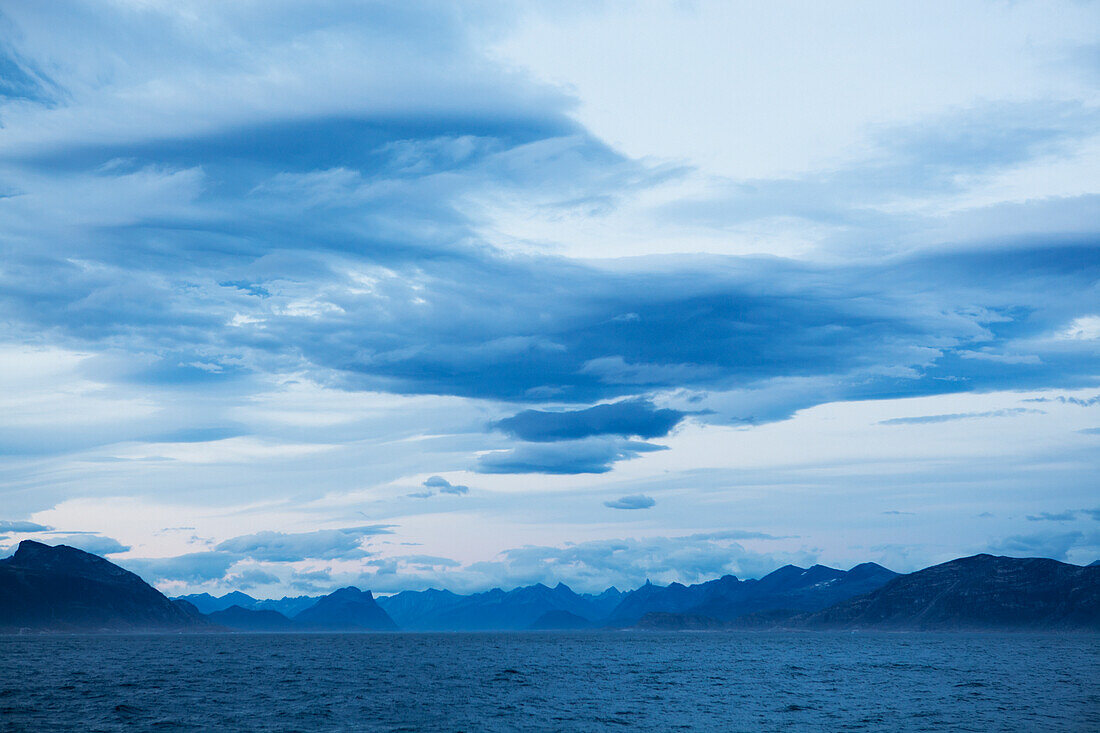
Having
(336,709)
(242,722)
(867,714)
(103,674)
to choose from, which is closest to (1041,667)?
(867,714)

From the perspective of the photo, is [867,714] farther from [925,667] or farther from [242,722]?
[925,667]

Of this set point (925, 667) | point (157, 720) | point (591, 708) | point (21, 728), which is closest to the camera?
point (21, 728)

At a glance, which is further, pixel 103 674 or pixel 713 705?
pixel 103 674

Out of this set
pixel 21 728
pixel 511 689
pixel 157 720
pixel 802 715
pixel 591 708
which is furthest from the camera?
pixel 511 689

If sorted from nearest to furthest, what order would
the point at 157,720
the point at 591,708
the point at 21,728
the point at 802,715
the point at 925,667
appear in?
the point at 21,728 → the point at 157,720 → the point at 802,715 → the point at 591,708 → the point at 925,667

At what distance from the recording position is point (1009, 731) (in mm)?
79000

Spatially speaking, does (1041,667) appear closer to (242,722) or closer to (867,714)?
(867,714)

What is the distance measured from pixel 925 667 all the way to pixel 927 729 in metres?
108

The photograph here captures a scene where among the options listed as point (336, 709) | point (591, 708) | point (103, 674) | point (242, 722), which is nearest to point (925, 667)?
point (591, 708)

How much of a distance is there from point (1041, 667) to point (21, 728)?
17970 cm

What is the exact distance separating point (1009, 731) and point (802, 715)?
65.4 feet

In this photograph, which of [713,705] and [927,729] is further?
[713,705]

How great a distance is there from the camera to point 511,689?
125 meters

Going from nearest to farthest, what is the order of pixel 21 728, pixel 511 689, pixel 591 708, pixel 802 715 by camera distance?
1. pixel 21 728
2. pixel 802 715
3. pixel 591 708
4. pixel 511 689
